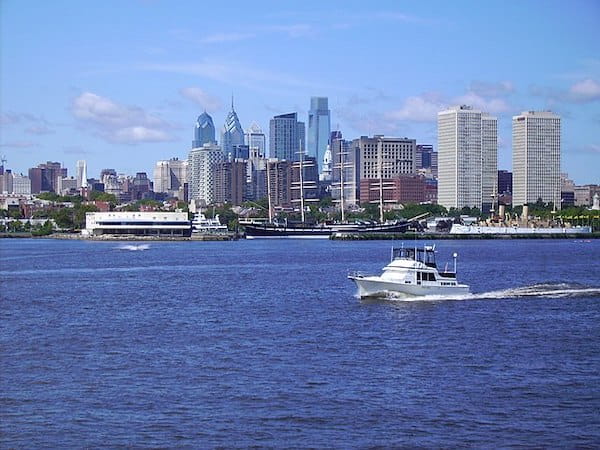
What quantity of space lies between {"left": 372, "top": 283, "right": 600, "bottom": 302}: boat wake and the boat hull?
0.12 meters

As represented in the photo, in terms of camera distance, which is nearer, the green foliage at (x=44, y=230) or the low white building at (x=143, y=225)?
the low white building at (x=143, y=225)

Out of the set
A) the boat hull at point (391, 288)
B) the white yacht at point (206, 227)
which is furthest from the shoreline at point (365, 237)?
the boat hull at point (391, 288)

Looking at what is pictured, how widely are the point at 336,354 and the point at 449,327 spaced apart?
527cm

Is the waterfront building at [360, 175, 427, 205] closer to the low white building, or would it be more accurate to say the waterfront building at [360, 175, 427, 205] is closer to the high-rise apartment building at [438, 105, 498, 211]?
the high-rise apartment building at [438, 105, 498, 211]

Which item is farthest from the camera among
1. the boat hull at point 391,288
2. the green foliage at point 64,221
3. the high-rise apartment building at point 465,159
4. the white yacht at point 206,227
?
the high-rise apartment building at point 465,159

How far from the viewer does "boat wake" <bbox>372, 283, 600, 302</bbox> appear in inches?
1298

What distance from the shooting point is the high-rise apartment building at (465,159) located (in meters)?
189

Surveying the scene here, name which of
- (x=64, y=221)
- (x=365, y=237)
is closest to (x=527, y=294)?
(x=365, y=237)

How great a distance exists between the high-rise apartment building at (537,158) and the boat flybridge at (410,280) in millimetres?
153927

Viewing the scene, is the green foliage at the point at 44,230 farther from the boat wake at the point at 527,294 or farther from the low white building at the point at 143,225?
the boat wake at the point at 527,294

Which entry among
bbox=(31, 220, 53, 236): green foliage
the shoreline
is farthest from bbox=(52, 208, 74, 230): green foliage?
the shoreline

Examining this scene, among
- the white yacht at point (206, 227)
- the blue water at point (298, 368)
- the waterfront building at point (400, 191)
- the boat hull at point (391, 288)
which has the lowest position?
the blue water at point (298, 368)

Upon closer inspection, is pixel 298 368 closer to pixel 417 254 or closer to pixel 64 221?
pixel 417 254

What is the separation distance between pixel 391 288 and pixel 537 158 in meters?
157
